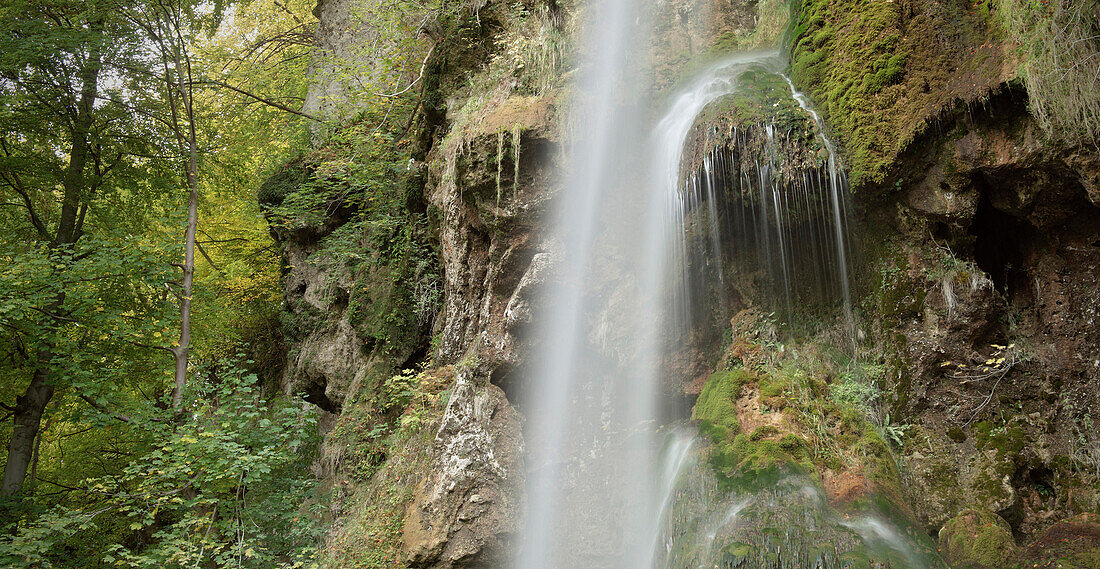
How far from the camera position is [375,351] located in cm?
1005

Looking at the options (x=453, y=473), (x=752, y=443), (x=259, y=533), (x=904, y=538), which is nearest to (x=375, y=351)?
(x=259, y=533)

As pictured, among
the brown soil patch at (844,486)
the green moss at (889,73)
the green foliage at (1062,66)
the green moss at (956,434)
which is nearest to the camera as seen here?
the green foliage at (1062,66)

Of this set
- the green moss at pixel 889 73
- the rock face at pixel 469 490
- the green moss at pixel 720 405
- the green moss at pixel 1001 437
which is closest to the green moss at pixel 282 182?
the rock face at pixel 469 490

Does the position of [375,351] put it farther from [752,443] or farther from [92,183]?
[752,443]

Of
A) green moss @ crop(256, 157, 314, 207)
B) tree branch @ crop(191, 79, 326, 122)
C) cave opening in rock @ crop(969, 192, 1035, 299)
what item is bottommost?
cave opening in rock @ crop(969, 192, 1035, 299)

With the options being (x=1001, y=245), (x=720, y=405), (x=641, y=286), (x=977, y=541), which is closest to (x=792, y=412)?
(x=720, y=405)

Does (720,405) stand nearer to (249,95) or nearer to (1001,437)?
(1001,437)

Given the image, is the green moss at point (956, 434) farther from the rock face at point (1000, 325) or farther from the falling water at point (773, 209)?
the falling water at point (773, 209)

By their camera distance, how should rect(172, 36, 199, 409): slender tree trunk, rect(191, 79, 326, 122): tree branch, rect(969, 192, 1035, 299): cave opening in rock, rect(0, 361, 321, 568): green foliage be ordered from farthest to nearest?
1. rect(191, 79, 326, 122): tree branch
2. rect(172, 36, 199, 409): slender tree trunk
3. rect(0, 361, 321, 568): green foliage
4. rect(969, 192, 1035, 299): cave opening in rock

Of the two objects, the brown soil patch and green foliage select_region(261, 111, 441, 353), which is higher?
green foliage select_region(261, 111, 441, 353)

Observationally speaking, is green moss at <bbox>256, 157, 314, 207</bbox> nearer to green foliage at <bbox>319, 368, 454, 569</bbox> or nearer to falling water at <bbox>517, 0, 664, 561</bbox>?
green foliage at <bbox>319, 368, 454, 569</bbox>

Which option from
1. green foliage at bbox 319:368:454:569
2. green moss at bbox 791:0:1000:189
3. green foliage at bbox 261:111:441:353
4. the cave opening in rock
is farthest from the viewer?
green foliage at bbox 261:111:441:353

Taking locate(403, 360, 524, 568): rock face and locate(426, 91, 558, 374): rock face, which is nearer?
locate(403, 360, 524, 568): rock face

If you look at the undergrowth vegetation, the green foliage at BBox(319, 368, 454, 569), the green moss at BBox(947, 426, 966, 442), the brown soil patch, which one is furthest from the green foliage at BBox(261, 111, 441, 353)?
the green moss at BBox(947, 426, 966, 442)
